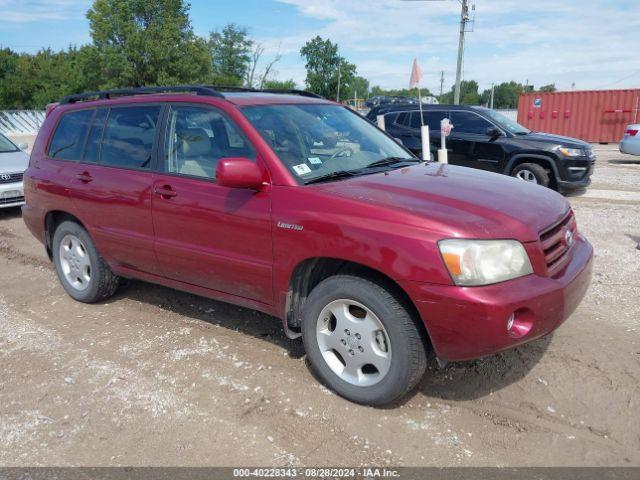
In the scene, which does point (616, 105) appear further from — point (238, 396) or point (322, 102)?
point (238, 396)

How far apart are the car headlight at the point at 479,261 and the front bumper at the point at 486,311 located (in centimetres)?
4

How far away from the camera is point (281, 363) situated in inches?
148

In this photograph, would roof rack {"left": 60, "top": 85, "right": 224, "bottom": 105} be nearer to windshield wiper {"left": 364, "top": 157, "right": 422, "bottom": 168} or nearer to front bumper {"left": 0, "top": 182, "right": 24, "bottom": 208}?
windshield wiper {"left": 364, "top": 157, "right": 422, "bottom": 168}

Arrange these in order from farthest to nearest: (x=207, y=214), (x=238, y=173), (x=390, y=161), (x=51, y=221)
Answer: (x=51, y=221) → (x=390, y=161) → (x=207, y=214) → (x=238, y=173)

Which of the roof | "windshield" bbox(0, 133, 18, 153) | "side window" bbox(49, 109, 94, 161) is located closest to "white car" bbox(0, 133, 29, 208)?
"windshield" bbox(0, 133, 18, 153)

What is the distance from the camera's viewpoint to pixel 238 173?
3236mm

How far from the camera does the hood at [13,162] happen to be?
8.77 m

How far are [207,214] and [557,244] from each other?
218cm

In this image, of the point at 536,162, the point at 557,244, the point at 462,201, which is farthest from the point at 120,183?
the point at 536,162

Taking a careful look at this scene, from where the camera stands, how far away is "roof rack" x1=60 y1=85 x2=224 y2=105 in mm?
3943

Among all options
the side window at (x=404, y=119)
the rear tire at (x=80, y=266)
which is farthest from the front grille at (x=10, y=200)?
the side window at (x=404, y=119)

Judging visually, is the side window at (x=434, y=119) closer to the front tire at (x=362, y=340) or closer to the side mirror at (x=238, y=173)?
the side mirror at (x=238, y=173)

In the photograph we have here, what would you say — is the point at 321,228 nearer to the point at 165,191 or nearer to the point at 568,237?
the point at 165,191

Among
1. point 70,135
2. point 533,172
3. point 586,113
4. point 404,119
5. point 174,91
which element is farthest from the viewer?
point 586,113
